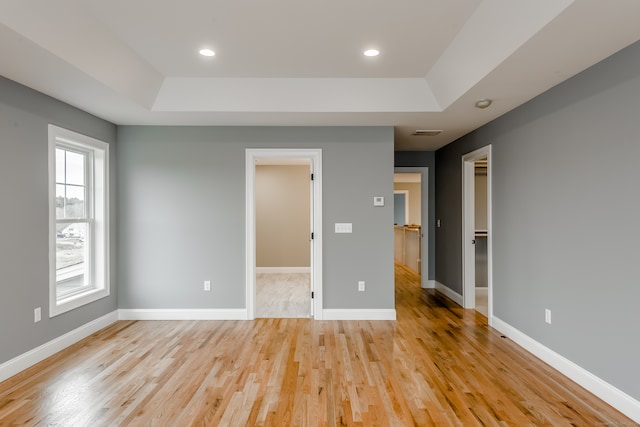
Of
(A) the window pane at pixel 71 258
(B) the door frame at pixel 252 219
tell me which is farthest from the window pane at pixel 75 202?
(B) the door frame at pixel 252 219

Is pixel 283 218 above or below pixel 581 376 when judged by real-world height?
above

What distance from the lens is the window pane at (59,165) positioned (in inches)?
145

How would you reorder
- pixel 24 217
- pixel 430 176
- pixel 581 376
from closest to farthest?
pixel 581 376
pixel 24 217
pixel 430 176

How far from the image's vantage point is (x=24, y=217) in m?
3.10

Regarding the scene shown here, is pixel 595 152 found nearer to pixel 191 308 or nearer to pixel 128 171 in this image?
pixel 191 308

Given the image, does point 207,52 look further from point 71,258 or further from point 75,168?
point 71,258

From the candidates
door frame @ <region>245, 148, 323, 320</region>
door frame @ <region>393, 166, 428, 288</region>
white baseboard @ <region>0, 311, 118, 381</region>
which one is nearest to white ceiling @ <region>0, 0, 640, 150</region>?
door frame @ <region>245, 148, 323, 320</region>

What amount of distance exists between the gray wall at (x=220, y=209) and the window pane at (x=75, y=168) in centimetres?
49

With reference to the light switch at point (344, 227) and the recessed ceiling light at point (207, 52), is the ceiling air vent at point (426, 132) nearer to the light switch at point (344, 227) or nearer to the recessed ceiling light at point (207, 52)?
the light switch at point (344, 227)

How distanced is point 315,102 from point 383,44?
39.8 inches

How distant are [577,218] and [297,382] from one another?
2.58 metres

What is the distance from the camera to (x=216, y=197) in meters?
4.54

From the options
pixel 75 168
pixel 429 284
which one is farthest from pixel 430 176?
pixel 75 168

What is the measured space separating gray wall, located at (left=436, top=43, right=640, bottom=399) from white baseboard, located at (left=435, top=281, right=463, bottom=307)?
3.76 feet
